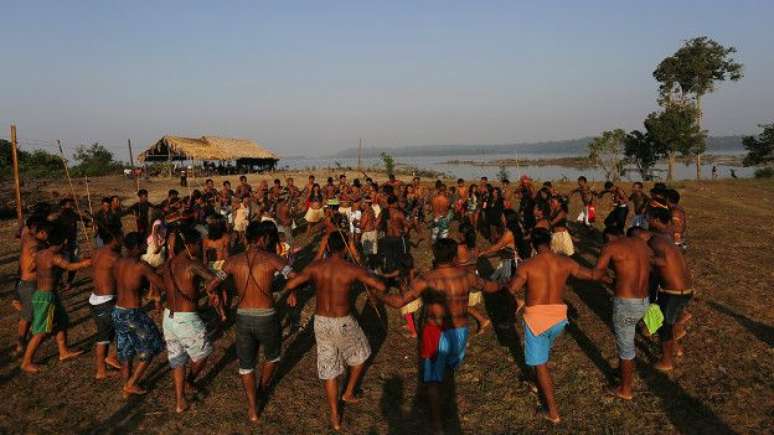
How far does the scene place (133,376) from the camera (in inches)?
239

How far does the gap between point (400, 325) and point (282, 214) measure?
183 inches

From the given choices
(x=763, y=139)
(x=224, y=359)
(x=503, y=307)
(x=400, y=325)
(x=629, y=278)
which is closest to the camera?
(x=629, y=278)

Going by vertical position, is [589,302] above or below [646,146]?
below

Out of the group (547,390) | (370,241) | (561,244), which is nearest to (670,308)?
(547,390)

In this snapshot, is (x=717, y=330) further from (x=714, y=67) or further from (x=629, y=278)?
(x=714, y=67)

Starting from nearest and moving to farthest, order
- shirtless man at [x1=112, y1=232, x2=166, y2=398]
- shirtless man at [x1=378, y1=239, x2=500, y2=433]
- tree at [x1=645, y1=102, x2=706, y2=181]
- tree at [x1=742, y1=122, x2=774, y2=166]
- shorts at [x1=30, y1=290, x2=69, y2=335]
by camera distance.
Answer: shirtless man at [x1=378, y1=239, x2=500, y2=433], shirtless man at [x1=112, y1=232, x2=166, y2=398], shorts at [x1=30, y1=290, x2=69, y2=335], tree at [x1=645, y1=102, x2=706, y2=181], tree at [x1=742, y1=122, x2=774, y2=166]

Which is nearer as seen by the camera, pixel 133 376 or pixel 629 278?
pixel 629 278

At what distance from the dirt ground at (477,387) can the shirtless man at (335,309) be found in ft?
2.99

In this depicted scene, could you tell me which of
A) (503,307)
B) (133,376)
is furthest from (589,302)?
(133,376)

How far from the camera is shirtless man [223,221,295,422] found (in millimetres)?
5168

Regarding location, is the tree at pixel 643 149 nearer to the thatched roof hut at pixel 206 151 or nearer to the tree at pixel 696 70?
the tree at pixel 696 70

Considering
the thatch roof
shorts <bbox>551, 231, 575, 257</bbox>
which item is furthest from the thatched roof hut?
shorts <bbox>551, 231, 575, 257</bbox>

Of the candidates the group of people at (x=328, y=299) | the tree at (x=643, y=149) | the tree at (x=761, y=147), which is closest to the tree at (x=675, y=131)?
the tree at (x=643, y=149)

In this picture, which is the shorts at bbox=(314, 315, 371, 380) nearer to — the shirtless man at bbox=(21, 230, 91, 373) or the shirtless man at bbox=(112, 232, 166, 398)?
the shirtless man at bbox=(112, 232, 166, 398)
